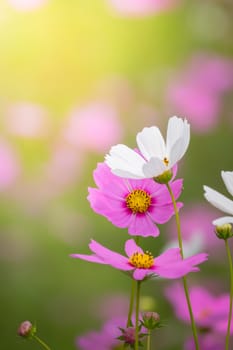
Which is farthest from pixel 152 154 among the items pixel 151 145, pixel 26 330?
pixel 26 330

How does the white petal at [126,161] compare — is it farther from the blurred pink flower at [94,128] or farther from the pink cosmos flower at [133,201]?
the blurred pink flower at [94,128]

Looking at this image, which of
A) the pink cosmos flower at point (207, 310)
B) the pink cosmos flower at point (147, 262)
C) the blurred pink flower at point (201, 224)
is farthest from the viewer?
the blurred pink flower at point (201, 224)

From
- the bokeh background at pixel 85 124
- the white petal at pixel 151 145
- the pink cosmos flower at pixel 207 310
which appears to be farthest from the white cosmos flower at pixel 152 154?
the bokeh background at pixel 85 124

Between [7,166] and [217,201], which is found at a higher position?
[7,166]

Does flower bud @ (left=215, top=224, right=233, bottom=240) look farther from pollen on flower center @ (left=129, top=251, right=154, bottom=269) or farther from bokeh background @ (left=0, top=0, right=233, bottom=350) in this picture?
bokeh background @ (left=0, top=0, right=233, bottom=350)

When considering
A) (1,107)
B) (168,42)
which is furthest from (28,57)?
(168,42)

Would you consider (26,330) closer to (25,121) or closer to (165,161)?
(165,161)

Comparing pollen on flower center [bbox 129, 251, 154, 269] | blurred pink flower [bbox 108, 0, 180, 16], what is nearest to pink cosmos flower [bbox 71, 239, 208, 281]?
pollen on flower center [bbox 129, 251, 154, 269]
